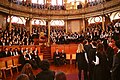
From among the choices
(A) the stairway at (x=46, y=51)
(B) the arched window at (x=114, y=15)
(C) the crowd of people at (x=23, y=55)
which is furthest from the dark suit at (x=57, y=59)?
(B) the arched window at (x=114, y=15)

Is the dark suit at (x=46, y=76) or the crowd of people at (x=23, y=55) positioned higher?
the dark suit at (x=46, y=76)

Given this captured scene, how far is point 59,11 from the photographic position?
23.8 m

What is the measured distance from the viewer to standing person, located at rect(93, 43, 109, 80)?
464cm

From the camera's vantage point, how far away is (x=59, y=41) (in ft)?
59.4

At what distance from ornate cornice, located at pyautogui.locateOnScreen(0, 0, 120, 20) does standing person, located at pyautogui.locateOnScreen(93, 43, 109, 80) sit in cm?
1450

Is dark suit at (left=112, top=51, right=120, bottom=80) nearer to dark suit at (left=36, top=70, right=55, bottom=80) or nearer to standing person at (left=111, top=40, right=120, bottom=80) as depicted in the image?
standing person at (left=111, top=40, right=120, bottom=80)

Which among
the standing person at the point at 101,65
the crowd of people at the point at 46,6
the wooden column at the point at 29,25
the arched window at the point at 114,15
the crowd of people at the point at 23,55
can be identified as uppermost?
the crowd of people at the point at 46,6

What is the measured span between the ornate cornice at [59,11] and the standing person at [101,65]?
14.5 meters

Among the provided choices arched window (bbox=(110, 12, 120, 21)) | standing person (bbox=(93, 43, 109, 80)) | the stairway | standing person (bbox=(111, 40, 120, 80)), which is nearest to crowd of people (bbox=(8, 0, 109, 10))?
arched window (bbox=(110, 12, 120, 21))

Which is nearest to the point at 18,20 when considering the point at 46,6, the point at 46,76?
the point at 46,6

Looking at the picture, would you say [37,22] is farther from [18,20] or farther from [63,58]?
[63,58]

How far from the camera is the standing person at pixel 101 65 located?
4.64 metres

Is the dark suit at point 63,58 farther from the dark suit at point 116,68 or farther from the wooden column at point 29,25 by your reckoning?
the dark suit at point 116,68

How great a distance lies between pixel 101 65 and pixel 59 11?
19.6 metres
